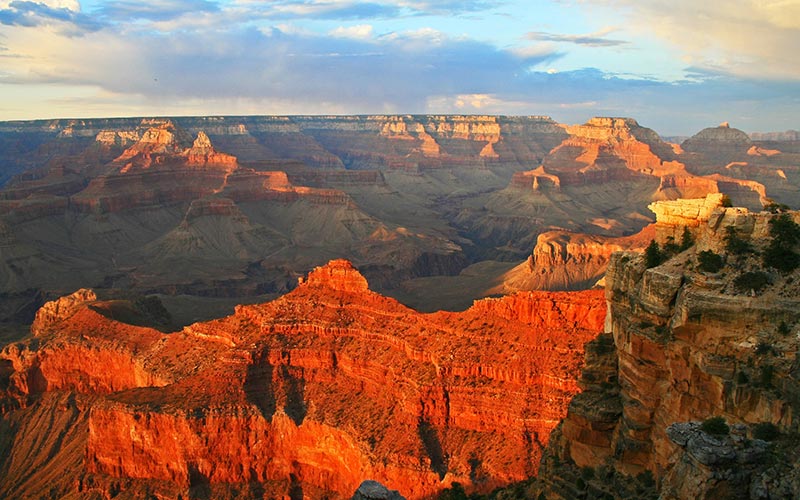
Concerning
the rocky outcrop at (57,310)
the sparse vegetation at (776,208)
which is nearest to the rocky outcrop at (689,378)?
the sparse vegetation at (776,208)

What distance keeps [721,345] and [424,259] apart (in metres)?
148

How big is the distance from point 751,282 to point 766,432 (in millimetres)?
4656

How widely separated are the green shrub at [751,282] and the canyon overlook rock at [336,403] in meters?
23.2

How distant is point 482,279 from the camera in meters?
140

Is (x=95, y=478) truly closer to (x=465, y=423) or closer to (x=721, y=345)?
(x=465, y=423)

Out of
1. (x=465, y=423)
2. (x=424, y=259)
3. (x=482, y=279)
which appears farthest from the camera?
(x=424, y=259)

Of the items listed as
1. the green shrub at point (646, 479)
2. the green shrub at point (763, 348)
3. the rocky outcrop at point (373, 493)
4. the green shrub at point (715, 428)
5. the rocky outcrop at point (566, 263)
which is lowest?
the rocky outcrop at point (566, 263)

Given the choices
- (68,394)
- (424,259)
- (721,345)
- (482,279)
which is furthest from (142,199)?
(721,345)

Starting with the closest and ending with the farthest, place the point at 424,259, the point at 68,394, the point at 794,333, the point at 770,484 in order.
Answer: the point at 770,484, the point at 794,333, the point at 68,394, the point at 424,259

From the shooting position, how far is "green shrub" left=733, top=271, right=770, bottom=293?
22.0m

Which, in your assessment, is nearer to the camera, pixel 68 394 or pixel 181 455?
pixel 181 455

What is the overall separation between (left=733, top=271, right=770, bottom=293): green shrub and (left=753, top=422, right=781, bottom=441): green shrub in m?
4.15

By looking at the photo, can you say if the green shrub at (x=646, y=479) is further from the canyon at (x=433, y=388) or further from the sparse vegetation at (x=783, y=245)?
the sparse vegetation at (x=783, y=245)

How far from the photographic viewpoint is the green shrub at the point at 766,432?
62.4 feet
